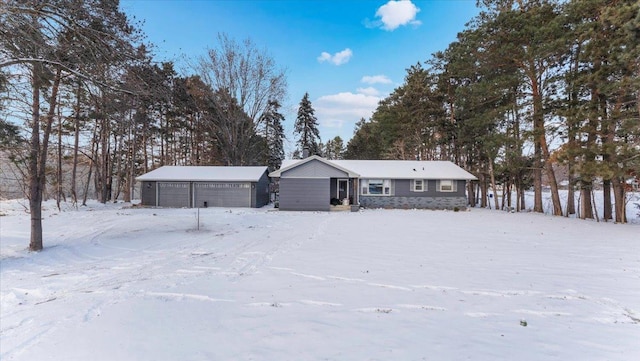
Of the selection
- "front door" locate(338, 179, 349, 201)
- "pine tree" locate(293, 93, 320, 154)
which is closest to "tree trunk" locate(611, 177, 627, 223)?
"front door" locate(338, 179, 349, 201)

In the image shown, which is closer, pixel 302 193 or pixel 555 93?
pixel 555 93

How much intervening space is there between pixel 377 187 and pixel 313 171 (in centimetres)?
524

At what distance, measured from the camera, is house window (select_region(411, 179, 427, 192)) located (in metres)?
21.0

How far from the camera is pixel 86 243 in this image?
29.1ft

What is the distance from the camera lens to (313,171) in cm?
1881

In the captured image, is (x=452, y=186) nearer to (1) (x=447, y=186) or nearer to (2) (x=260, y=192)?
(1) (x=447, y=186)

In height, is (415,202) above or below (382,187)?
below

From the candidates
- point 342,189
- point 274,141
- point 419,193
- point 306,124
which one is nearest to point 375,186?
point 342,189

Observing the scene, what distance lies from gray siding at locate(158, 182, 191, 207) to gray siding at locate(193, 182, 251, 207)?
60 centimetres

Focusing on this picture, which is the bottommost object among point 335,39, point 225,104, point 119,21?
point 119,21

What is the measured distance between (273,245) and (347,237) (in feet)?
8.60

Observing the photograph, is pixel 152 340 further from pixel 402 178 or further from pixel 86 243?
pixel 402 178

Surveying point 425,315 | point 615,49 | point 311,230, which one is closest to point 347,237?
point 311,230

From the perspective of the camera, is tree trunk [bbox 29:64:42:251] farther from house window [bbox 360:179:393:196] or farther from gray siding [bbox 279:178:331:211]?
house window [bbox 360:179:393:196]
